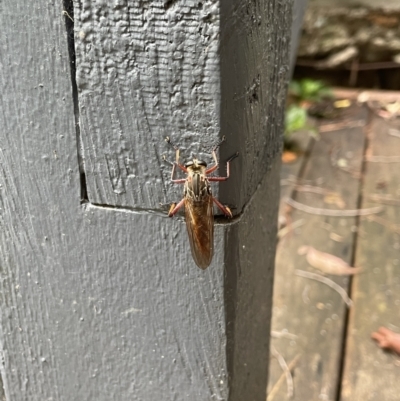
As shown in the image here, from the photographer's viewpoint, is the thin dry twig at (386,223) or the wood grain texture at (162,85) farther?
the thin dry twig at (386,223)

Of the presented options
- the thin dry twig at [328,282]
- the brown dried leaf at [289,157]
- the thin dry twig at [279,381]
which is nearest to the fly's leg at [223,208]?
the thin dry twig at [279,381]

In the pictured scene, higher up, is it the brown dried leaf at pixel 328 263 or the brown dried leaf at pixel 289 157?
the brown dried leaf at pixel 289 157

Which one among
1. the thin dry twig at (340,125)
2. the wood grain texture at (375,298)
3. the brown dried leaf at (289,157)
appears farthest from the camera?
the thin dry twig at (340,125)

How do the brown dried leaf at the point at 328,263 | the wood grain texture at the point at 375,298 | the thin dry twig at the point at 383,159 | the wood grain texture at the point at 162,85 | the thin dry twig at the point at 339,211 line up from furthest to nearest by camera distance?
the thin dry twig at the point at 383,159, the thin dry twig at the point at 339,211, the brown dried leaf at the point at 328,263, the wood grain texture at the point at 375,298, the wood grain texture at the point at 162,85

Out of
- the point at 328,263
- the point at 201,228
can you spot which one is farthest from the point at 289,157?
the point at 201,228

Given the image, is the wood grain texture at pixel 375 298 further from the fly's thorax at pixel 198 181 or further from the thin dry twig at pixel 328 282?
the fly's thorax at pixel 198 181

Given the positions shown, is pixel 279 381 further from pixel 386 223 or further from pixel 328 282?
pixel 386 223

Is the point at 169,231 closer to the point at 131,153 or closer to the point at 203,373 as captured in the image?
the point at 131,153
